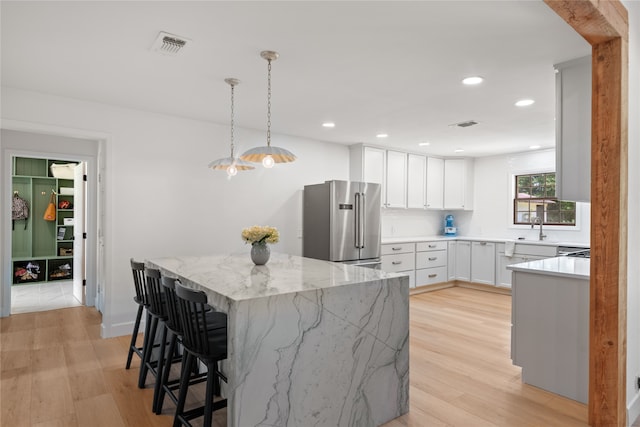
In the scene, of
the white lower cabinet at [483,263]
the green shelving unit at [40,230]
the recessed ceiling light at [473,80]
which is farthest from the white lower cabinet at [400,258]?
the green shelving unit at [40,230]

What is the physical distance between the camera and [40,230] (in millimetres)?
6742

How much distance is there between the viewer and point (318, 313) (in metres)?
2.05

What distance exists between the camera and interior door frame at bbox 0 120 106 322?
145 inches

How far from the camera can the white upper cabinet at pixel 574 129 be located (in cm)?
259

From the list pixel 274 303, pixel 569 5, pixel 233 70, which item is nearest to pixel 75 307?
pixel 233 70

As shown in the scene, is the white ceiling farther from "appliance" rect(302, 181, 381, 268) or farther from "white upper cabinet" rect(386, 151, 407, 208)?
"white upper cabinet" rect(386, 151, 407, 208)

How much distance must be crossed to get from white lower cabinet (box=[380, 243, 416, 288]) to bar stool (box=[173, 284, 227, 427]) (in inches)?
149

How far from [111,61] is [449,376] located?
354cm

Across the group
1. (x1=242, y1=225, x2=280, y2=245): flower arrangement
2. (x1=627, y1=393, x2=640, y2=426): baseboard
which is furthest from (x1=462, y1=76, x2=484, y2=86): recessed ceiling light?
(x1=627, y1=393, x2=640, y2=426): baseboard

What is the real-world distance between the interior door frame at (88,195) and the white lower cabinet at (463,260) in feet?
17.8

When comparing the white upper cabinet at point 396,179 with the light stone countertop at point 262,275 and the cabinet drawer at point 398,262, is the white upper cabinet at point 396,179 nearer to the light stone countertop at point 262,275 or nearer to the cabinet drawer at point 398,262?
the cabinet drawer at point 398,262

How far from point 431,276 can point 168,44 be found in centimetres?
521

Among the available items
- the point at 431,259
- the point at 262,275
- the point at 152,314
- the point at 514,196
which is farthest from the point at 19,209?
the point at 514,196

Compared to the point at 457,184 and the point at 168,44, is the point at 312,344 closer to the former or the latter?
the point at 168,44
